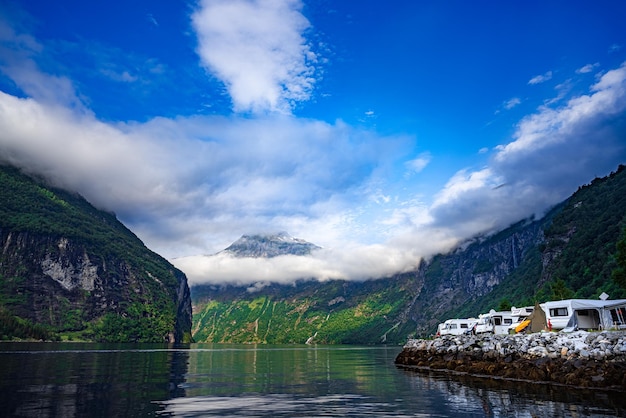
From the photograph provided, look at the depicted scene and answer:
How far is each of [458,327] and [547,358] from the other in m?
56.9

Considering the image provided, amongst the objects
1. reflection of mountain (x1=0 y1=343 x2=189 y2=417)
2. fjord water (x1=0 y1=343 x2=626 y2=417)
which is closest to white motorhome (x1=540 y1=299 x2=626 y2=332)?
fjord water (x1=0 y1=343 x2=626 y2=417)

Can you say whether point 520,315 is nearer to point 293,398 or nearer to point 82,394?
point 293,398

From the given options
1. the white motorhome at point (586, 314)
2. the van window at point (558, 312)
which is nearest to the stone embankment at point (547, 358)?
the white motorhome at point (586, 314)

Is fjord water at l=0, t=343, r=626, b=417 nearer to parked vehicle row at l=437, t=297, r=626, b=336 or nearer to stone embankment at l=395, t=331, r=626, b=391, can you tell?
stone embankment at l=395, t=331, r=626, b=391

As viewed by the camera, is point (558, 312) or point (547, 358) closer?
point (547, 358)

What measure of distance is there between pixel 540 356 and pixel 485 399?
61.2ft

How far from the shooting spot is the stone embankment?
143ft

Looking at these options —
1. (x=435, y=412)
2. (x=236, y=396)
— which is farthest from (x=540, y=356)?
(x=236, y=396)

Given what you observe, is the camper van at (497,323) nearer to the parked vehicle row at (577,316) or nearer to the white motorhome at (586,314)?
the parked vehicle row at (577,316)

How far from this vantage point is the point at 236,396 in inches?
1591

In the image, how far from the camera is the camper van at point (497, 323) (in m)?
83.1

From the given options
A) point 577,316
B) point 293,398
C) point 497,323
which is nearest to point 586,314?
point 577,316

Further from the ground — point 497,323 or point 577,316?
point 577,316

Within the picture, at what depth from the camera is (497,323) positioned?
8750 cm
